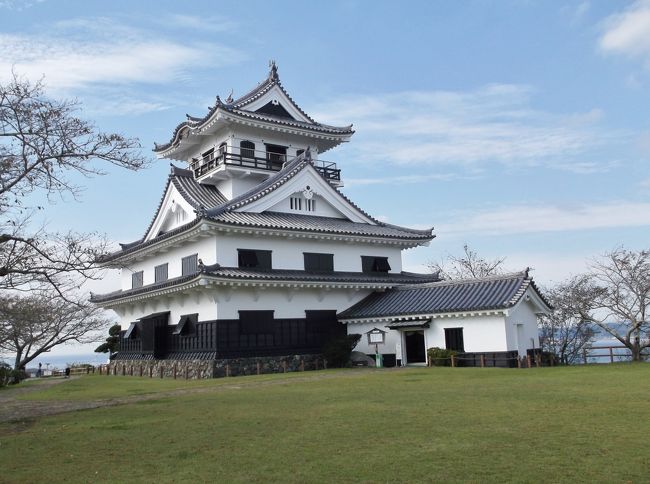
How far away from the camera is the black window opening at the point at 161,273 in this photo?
3444cm

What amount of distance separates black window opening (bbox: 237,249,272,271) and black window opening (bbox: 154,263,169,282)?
21.8 ft

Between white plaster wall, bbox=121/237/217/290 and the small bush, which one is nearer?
the small bush

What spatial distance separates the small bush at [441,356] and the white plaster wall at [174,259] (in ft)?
37.7

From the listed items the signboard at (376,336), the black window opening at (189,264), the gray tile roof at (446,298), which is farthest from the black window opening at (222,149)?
the signboard at (376,336)

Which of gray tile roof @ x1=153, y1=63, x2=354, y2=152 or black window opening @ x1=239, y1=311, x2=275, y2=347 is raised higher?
gray tile roof @ x1=153, y1=63, x2=354, y2=152

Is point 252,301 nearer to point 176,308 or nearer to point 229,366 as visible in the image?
point 229,366

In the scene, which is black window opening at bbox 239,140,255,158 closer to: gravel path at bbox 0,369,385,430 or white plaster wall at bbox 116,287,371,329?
white plaster wall at bbox 116,287,371,329

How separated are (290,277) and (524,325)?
1125 centimetres

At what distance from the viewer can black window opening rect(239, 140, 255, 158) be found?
35.7m

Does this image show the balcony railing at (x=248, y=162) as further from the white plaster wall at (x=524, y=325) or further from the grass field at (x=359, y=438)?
the grass field at (x=359, y=438)

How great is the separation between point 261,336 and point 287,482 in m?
22.1

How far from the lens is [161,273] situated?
35.0 metres

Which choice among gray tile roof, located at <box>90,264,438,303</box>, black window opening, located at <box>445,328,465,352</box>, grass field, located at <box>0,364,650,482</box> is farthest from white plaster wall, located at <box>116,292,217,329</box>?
grass field, located at <box>0,364,650,482</box>

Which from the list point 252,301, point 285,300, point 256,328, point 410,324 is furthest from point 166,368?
point 410,324
